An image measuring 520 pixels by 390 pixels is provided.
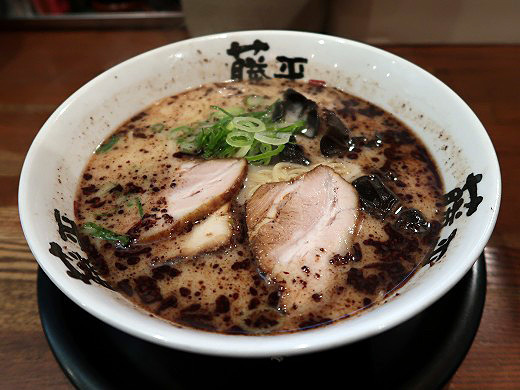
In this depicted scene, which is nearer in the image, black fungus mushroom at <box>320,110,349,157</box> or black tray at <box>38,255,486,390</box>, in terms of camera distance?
black tray at <box>38,255,486,390</box>

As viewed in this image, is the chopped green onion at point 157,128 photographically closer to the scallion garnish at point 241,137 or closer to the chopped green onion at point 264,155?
the scallion garnish at point 241,137

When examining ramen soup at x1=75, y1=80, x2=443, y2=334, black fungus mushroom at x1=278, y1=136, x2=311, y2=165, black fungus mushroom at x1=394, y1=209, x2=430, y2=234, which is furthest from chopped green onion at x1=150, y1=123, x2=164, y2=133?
black fungus mushroom at x1=394, y1=209, x2=430, y2=234

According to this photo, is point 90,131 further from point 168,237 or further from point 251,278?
point 251,278

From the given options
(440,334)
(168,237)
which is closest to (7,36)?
(168,237)

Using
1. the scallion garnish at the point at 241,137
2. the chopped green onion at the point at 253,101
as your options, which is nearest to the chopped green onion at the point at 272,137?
the scallion garnish at the point at 241,137

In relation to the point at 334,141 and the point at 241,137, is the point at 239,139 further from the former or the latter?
the point at 334,141

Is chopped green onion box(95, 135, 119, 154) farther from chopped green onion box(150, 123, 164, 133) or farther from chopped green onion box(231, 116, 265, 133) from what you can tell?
chopped green onion box(231, 116, 265, 133)
